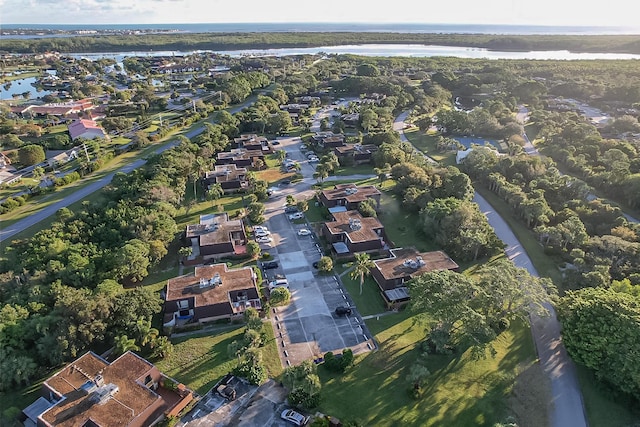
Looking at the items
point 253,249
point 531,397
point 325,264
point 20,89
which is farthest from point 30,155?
point 20,89

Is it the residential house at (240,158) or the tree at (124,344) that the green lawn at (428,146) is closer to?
the residential house at (240,158)

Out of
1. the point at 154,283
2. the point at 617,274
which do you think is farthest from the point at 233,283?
the point at 617,274

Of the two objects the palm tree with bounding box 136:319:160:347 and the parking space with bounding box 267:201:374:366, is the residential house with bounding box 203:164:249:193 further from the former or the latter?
the palm tree with bounding box 136:319:160:347

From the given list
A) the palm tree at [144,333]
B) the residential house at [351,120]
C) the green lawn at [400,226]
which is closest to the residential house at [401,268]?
the green lawn at [400,226]

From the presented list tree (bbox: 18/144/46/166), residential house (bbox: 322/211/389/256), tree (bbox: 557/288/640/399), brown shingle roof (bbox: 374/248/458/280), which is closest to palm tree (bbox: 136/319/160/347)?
residential house (bbox: 322/211/389/256)

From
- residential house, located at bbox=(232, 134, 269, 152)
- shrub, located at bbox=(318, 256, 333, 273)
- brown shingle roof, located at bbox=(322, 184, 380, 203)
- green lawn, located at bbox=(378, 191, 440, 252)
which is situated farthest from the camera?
residential house, located at bbox=(232, 134, 269, 152)

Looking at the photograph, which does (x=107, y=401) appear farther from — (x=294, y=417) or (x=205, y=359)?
(x=294, y=417)
